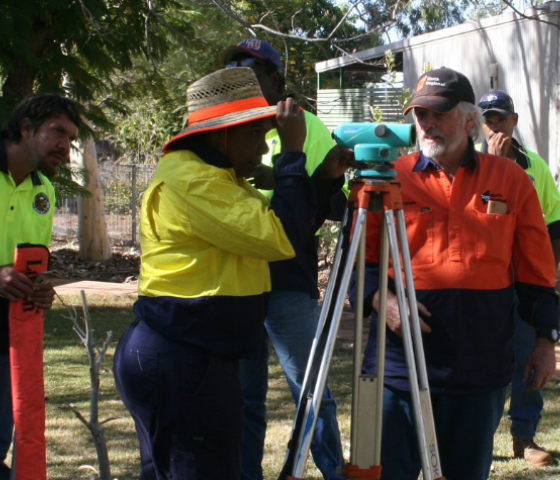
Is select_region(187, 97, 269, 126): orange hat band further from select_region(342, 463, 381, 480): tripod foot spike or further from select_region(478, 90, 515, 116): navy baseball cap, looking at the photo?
select_region(478, 90, 515, 116): navy baseball cap

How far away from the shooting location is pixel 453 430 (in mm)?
2656

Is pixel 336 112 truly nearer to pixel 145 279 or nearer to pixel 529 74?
pixel 529 74

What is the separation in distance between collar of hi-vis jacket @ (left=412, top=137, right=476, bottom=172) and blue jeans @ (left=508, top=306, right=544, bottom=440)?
1.67 m

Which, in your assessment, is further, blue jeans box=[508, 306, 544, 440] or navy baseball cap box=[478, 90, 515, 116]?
navy baseball cap box=[478, 90, 515, 116]

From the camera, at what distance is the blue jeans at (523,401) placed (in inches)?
158

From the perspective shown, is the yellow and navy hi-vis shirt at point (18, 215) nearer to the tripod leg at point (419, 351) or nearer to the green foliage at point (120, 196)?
the tripod leg at point (419, 351)

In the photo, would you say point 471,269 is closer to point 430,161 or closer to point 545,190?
point 430,161

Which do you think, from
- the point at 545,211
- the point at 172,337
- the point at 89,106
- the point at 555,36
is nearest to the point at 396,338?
the point at 172,337

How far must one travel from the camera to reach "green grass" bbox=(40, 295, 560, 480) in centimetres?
395

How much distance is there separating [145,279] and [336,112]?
8148mm

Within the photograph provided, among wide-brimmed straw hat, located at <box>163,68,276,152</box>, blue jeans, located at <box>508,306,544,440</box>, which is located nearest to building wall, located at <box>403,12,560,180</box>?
blue jeans, located at <box>508,306,544,440</box>

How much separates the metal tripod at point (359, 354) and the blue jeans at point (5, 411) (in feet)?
4.93

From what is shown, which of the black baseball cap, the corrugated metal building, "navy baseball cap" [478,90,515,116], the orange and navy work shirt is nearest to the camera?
the orange and navy work shirt

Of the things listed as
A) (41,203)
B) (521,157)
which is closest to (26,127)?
(41,203)
